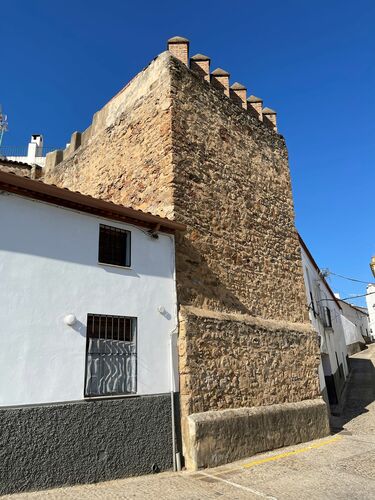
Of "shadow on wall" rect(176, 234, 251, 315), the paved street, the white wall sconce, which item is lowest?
the paved street

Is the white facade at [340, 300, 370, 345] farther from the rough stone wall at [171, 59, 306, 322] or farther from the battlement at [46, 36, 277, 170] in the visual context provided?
the battlement at [46, 36, 277, 170]

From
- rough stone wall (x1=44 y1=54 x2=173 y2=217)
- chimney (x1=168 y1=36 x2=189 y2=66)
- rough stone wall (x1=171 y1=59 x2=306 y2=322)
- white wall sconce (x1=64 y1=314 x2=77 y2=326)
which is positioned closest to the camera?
white wall sconce (x1=64 y1=314 x2=77 y2=326)

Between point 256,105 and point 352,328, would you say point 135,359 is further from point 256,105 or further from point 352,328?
point 352,328

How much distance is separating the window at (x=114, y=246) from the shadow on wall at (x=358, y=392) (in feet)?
23.3

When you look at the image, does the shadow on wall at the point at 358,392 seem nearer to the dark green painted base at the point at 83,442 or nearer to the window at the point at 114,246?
the dark green painted base at the point at 83,442

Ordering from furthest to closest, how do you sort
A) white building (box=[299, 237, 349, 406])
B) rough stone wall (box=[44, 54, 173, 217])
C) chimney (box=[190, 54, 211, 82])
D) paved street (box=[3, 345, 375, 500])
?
white building (box=[299, 237, 349, 406]) < chimney (box=[190, 54, 211, 82]) < rough stone wall (box=[44, 54, 173, 217]) < paved street (box=[3, 345, 375, 500])

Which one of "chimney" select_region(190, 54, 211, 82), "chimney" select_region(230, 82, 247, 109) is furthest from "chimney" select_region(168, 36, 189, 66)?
"chimney" select_region(230, 82, 247, 109)

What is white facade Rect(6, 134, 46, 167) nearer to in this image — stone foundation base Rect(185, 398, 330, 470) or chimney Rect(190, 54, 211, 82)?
chimney Rect(190, 54, 211, 82)

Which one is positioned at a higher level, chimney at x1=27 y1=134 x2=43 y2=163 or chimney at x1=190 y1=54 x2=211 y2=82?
chimney at x1=27 y1=134 x2=43 y2=163

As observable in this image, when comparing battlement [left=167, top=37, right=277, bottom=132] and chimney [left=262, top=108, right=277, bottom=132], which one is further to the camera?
chimney [left=262, top=108, right=277, bottom=132]

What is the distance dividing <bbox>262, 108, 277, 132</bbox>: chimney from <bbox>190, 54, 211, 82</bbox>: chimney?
2638 millimetres

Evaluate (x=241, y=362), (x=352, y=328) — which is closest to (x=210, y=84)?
(x=241, y=362)

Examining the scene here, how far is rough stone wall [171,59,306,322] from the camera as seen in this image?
7996 millimetres

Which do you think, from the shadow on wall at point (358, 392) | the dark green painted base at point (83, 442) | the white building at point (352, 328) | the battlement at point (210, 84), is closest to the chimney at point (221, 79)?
the battlement at point (210, 84)
